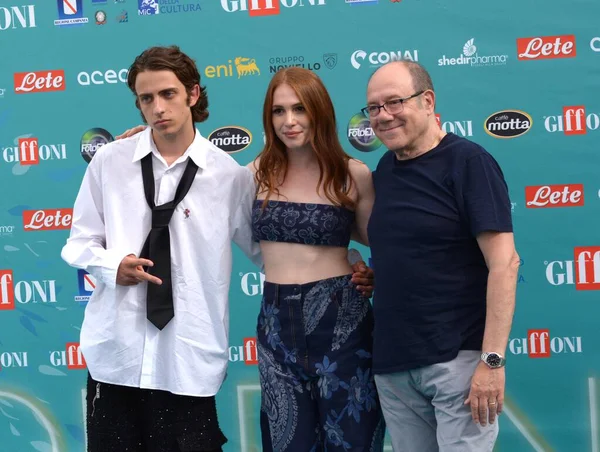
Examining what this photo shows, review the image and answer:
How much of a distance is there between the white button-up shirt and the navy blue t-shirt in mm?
534

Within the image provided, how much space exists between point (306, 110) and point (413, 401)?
0.89m

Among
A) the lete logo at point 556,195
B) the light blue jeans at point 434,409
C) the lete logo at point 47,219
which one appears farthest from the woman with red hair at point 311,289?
the lete logo at point 47,219

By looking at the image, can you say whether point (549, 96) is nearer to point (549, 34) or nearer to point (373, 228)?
point (549, 34)

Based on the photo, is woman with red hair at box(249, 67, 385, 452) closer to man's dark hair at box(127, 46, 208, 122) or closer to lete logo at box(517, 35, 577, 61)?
man's dark hair at box(127, 46, 208, 122)

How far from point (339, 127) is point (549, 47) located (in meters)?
0.96

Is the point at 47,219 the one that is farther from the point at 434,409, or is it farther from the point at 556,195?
the point at 556,195

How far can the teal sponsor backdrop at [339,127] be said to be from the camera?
3.13 metres

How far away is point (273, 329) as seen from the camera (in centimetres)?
214

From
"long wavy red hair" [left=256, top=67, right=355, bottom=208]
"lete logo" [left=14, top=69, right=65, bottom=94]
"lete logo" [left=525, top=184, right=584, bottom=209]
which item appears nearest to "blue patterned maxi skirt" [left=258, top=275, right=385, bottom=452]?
"long wavy red hair" [left=256, top=67, right=355, bottom=208]

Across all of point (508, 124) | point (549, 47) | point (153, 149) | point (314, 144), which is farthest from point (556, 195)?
point (153, 149)

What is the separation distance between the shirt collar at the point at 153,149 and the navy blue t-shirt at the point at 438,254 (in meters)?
0.60

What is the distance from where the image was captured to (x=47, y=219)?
342 centimetres

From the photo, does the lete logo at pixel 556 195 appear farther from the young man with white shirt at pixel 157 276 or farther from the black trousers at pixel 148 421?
the black trousers at pixel 148 421

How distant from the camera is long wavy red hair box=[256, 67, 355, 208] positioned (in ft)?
7.10
